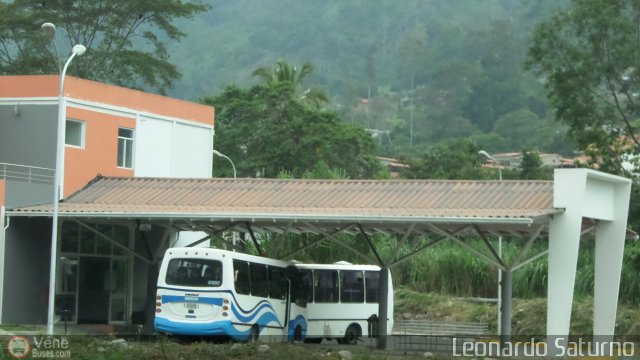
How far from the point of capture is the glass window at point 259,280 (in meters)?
28.8

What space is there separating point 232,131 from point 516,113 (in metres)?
70.1

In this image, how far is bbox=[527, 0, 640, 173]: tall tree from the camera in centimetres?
4191

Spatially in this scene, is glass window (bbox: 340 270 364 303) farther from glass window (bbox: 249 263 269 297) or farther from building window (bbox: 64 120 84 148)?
building window (bbox: 64 120 84 148)

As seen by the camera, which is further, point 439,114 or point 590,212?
point 439,114

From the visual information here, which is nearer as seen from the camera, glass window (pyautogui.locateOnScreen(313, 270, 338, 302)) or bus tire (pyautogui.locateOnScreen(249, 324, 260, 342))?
bus tire (pyautogui.locateOnScreen(249, 324, 260, 342))

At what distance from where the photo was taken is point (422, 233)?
31.8m

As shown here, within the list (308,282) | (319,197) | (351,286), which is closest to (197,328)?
(319,197)

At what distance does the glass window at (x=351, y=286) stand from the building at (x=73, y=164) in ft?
21.4

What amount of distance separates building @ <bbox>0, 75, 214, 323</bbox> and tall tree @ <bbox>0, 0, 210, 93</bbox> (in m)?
24.2

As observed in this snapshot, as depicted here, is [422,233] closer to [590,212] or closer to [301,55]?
[590,212]

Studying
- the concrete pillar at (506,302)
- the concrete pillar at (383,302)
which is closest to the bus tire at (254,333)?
the concrete pillar at (383,302)

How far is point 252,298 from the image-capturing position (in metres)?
28.5

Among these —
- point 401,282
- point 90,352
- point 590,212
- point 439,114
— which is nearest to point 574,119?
point 401,282

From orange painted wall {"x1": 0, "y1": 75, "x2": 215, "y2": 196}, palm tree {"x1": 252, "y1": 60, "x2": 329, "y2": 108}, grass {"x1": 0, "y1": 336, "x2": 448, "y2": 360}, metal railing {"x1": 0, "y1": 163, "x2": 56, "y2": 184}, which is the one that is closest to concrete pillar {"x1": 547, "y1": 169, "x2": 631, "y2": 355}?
grass {"x1": 0, "y1": 336, "x2": 448, "y2": 360}
